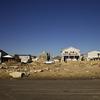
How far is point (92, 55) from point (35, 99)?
104m

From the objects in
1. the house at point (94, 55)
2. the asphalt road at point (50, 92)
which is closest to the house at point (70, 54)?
the house at point (94, 55)

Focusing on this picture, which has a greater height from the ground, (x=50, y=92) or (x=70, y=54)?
(x=70, y=54)

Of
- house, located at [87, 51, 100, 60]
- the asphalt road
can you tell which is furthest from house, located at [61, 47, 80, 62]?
the asphalt road

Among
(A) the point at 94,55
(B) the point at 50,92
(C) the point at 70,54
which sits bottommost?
(B) the point at 50,92

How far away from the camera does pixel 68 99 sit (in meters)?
11.7

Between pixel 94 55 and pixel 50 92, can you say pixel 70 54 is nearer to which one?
pixel 94 55

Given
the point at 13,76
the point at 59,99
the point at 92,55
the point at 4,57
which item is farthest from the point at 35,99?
the point at 92,55

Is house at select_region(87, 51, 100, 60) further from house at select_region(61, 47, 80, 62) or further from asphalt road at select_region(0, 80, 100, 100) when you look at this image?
asphalt road at select_region(0, 80, 100, 100)

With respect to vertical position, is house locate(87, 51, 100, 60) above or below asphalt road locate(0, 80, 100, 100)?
above

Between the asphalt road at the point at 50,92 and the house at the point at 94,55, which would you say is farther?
the house at the point at 94,55

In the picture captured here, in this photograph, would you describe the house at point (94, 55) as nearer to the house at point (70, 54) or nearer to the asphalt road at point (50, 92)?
the house at point (70, 54)

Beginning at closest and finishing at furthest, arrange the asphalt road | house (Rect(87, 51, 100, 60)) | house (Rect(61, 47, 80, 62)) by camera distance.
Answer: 1. the asphalt road
2. house (Rect(61, 47, 80, 62))
3. house (Rect(87, 51, 100, 60))

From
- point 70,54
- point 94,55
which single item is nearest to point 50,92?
point 70,54

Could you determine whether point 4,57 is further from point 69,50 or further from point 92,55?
point 92,55
